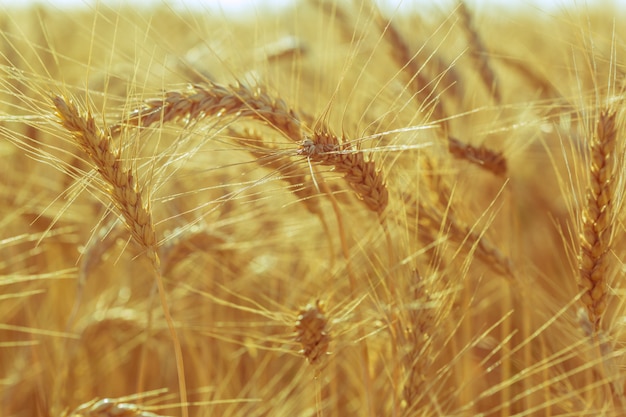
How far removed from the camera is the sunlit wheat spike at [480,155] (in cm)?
172

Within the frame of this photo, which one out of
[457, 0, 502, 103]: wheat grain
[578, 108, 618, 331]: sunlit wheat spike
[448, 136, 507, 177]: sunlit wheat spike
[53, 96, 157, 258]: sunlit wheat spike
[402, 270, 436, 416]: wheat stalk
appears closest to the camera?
[53, 96, 157, 258]: sunlit wheat spike

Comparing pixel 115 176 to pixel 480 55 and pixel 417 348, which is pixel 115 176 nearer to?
pixel 417 348

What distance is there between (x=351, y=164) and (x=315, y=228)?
0.75m

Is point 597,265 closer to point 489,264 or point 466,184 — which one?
point 489,264

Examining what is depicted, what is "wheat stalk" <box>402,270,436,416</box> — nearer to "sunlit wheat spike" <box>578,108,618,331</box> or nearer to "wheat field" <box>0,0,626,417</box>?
"wheat field" <box>0,0,626,417</box>

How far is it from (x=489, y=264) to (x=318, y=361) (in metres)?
0.49

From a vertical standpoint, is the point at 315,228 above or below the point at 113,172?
below

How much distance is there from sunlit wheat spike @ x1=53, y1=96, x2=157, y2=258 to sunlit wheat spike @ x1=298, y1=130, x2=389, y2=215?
0.82 feet

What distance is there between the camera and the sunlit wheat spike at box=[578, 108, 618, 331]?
123cm

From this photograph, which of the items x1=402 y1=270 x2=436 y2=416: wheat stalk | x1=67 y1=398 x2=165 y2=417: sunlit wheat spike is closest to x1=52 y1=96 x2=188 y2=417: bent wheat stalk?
x1=67 y1=398 x2=165 y2=417: sunlit wheat spike

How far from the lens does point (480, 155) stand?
1.75 meters

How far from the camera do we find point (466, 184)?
2.09m

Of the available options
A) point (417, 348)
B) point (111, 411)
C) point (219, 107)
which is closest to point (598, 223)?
point (417, 348)

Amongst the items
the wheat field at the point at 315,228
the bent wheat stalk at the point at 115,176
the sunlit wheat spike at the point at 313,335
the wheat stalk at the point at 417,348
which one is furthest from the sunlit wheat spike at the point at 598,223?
the bent wheat stalk at the point at 115,176
